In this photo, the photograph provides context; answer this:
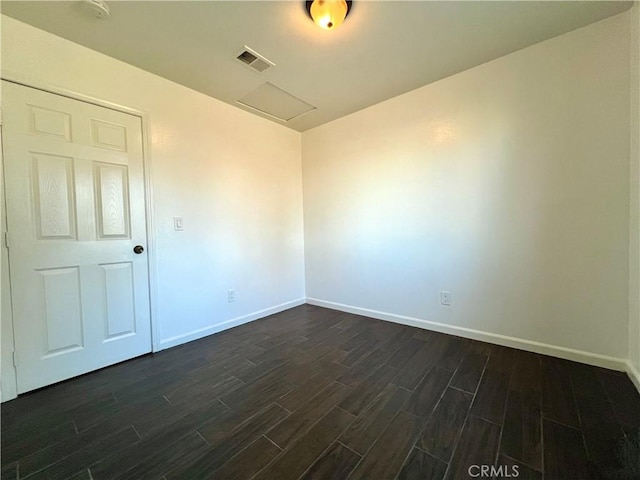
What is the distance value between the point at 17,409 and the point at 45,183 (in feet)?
4.89

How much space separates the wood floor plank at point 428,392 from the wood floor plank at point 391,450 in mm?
71

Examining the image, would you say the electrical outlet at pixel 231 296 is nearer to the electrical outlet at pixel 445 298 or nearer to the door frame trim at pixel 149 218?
the door frame trim at pixel 149 218

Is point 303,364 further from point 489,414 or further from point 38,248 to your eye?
point 38,248

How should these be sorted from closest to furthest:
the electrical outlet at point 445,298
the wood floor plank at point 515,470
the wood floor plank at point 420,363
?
the wood floor plank at point 515,470 → the wood floor plank at point 420,363 → the electrical outlet at point 445,298

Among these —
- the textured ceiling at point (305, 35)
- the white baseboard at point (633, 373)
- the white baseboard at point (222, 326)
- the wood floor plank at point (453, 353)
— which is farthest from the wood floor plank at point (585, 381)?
the white baseboard at point (222, 326)

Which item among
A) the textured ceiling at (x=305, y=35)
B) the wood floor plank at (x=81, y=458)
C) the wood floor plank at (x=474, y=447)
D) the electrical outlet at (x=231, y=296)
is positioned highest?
the textured ceiling at (x=305, y=35)

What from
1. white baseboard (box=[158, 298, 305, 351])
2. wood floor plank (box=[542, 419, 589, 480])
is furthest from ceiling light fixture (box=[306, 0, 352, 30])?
white baseboard (box=[158, 298, 305, 351])

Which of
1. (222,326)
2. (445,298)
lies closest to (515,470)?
(445,298)

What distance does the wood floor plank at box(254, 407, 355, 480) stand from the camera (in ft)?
3.67

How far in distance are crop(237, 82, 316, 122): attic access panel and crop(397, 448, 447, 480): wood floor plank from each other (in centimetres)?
301

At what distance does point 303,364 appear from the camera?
2.04 m

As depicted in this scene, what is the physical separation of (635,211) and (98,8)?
12.3 ft

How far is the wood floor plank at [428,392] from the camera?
1.49 m

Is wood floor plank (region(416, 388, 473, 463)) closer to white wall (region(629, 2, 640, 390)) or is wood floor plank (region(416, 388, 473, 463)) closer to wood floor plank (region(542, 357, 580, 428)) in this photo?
wood floor plank (region(542, 357, 580, 428))
